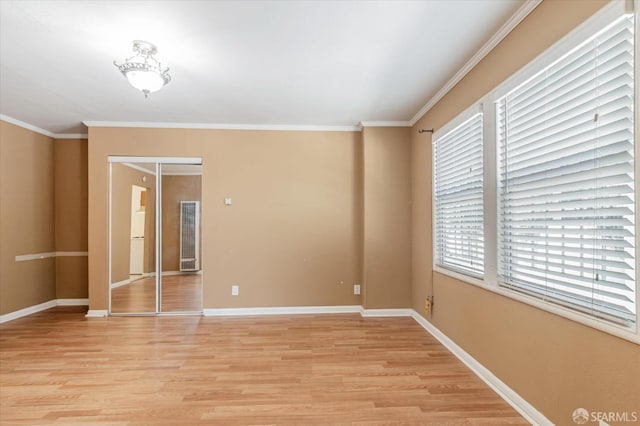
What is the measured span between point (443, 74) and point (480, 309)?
7.19 ft

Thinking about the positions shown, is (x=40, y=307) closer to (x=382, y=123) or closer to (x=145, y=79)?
(x=145, y=79)

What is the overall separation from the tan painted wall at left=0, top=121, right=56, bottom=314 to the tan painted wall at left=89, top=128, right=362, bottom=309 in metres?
0.95

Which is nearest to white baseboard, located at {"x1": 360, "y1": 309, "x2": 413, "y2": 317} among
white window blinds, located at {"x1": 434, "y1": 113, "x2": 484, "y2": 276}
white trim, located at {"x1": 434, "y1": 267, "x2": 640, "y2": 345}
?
white window blinds, located at {"x1": 434, "y1": 113, "x2": 484, "y2": 276}

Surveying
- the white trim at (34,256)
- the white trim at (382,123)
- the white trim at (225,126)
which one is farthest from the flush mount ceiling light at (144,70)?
the white trim at (34,256)

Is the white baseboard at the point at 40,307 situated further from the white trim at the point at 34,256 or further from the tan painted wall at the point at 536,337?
the tan painted wall at the point at 536,337

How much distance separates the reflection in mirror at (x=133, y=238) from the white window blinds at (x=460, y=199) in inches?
152

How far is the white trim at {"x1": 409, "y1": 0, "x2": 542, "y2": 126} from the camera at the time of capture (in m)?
2.04

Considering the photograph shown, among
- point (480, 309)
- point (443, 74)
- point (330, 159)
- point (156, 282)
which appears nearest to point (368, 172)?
point (330, 159)

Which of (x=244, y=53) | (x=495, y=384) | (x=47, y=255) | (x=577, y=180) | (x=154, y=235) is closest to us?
(x=577, y=180)

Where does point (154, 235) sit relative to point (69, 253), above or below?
above

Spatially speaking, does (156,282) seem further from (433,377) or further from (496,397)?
(496,397)

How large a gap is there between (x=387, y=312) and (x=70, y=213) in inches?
200

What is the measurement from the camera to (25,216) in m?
4.40

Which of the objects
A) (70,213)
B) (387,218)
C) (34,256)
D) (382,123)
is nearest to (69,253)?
(34,256)
